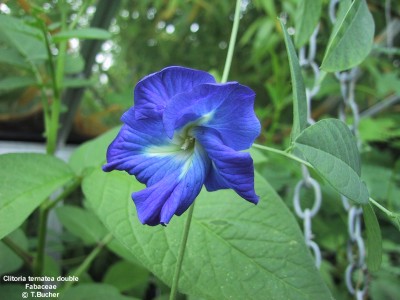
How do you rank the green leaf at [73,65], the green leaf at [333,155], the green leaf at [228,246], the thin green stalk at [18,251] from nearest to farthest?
the green leaf at [333,155], the green leaf at [228,246], the thin green stalk at [18,251], the green leaf at [73,65]

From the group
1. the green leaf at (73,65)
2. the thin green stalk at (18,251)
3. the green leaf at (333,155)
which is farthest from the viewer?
the green leaf at (73,65)

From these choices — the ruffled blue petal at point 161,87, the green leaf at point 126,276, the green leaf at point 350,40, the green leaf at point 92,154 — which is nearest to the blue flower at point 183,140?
the ruffled blue petal at point 161,87

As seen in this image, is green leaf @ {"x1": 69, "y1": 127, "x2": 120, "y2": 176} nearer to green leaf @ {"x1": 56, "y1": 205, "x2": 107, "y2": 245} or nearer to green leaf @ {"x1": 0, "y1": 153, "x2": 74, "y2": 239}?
green leaf @ {"x1": 0, "y1": 153, "x2": 74, "y2": 239}

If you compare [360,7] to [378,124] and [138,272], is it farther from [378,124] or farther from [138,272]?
[378,124]

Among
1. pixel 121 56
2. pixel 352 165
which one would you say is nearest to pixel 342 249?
pixel 352 165

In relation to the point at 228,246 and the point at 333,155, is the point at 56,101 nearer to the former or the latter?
the point at 228,246

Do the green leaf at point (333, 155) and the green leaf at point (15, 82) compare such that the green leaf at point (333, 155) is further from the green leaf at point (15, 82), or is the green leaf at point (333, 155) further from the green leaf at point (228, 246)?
the green leaf at point (15, 82)

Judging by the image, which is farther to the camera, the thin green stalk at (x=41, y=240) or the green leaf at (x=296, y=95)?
the thin green stalk at (x=41, y=240)

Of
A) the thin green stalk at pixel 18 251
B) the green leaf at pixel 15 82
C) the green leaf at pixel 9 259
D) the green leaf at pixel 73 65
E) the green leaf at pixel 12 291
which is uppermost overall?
the green leaf at pixel 73 65
